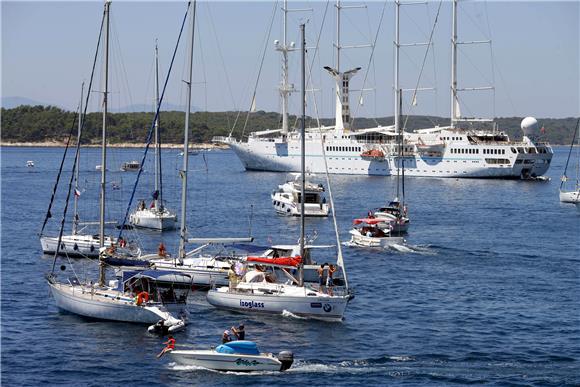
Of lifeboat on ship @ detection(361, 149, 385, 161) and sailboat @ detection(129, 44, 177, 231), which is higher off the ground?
lifeboat on ship @ detection(361, 149, 385, 161)

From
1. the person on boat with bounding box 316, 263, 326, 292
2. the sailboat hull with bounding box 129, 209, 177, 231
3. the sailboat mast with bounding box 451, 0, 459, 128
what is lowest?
the person on boat with bounding box 316, 263, 326, 292

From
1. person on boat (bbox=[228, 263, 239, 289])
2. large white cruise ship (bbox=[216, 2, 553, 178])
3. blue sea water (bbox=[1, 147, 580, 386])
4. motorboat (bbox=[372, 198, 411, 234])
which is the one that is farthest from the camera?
large white cruise ship (bbox=[216, 2, 553, 178])

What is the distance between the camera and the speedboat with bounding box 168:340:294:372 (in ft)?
119

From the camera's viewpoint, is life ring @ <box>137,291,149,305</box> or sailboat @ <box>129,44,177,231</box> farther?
sailboat @ <box>129,44,177,231</box>

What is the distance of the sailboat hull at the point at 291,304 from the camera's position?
144 ft

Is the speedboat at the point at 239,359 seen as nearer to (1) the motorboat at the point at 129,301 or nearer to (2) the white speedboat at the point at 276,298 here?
(1) the motorboat at the point at 129,301

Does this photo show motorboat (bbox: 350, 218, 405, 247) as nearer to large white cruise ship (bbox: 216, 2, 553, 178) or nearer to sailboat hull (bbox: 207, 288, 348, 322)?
sailboat hull (bbox: 207, 288, 348, 322)

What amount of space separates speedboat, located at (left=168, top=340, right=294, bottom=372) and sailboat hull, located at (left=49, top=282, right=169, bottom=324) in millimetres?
6169

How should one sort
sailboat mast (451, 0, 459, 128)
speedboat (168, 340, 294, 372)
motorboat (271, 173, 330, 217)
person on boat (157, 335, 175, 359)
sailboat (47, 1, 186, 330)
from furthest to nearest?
sailboat mast (451, 0, 459, 128)
motorboat (271, 173, 330, 217)
sailboat (47, 1, 186, 330)
person on boat (157, 335, 175, 359)
speedboat (168, 340, 294, 372)

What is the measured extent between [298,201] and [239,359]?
Answer: 5406cm

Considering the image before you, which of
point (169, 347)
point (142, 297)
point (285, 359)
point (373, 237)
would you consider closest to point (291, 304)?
point (142, 297)

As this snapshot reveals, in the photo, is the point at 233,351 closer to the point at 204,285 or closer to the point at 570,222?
the point at 204,285

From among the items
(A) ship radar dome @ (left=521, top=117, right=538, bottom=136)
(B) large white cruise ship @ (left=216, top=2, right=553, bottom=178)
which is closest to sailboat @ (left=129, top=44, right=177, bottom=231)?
(B) large white cruise ship @ (left=216, top=2, right=553, bottom=178)

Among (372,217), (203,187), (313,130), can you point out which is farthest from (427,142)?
(372,217)
